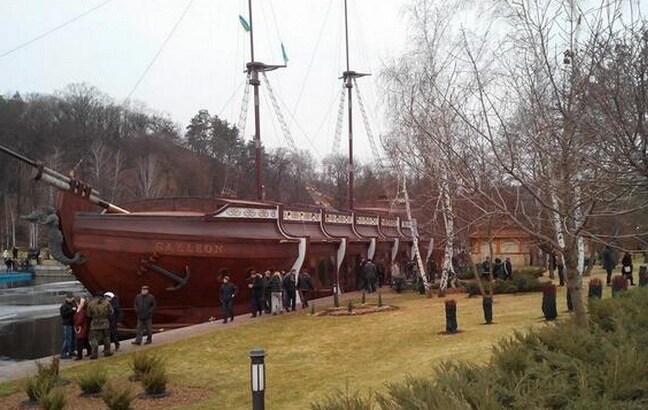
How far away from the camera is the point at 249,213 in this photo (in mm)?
22047

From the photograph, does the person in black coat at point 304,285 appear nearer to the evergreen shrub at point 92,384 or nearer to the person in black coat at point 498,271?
the person in black coat at point 498,271

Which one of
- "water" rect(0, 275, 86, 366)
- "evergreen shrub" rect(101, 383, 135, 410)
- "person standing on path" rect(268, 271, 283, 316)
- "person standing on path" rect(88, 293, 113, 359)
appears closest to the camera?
"evergreen shrub" rect(101, 383, 135, 410)

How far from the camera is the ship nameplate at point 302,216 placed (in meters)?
24.2

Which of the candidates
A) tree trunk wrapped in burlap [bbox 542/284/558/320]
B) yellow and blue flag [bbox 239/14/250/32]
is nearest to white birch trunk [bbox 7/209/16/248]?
yellow and blue flag [bbox 239/14/250/32]

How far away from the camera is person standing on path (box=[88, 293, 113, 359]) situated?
12992 mm

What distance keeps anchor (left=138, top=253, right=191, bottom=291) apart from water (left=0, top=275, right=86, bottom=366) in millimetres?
3034

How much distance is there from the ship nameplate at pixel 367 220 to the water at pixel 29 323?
44.4ft

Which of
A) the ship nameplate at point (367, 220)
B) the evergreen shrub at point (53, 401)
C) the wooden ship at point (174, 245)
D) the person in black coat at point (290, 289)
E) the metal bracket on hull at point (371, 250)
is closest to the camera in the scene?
the evergreen shrub at point (53, 401)

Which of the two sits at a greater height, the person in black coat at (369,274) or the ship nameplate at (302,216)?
the ship nameplate at (302,216)

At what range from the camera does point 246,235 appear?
2139 cm

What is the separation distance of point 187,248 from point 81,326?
6.75m

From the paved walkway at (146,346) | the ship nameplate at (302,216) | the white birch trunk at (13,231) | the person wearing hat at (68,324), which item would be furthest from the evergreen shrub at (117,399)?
the white birch trunk at (13,231)

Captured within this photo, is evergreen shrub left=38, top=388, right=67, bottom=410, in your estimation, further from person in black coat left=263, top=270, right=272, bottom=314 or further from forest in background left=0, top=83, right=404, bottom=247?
forest in background left=0, top=83, right=404, bottom=247

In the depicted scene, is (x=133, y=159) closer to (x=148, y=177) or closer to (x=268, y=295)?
(x=148, y=177)
